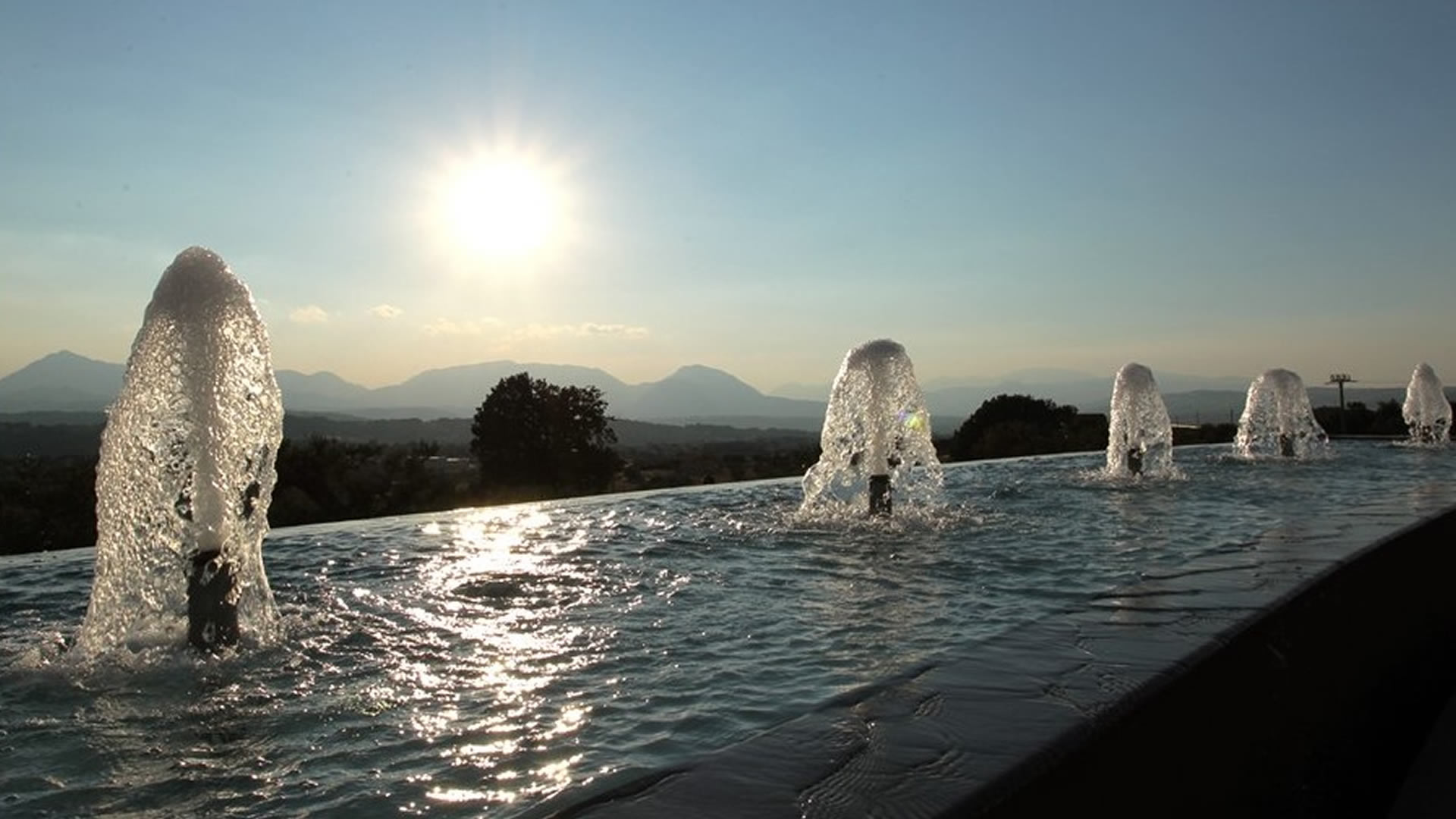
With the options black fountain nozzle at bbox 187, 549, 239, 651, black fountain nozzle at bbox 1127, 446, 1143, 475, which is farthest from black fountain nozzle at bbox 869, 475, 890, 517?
black fountain nozzle at bbox 187, 549, 239, 651

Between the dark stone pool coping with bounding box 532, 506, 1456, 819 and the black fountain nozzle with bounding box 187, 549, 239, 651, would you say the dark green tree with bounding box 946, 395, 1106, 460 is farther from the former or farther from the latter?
the black fountain nozzle with bounding box 187, 549, 239, 651

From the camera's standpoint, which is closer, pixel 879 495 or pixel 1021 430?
pixel 879 495

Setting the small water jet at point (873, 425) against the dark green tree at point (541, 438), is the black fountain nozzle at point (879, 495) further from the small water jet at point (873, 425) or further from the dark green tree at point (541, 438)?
the dark green tree at point (541, 438)

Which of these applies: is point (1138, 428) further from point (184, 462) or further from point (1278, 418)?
point (184, 462)

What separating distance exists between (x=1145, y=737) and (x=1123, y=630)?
3.20 ft

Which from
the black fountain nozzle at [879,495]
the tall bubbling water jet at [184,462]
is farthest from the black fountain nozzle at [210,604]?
the black fountain nozzle at [879,495]

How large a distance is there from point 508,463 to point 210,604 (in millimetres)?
18711

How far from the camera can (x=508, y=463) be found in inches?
920

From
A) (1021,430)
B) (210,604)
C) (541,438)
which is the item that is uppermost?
(1021,430)

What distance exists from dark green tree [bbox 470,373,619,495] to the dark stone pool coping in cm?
1854

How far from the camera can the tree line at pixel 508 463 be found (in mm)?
14005

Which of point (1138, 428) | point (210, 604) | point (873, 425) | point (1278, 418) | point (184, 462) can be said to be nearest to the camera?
point (210, 604)

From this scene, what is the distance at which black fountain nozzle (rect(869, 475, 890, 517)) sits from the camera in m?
9.62

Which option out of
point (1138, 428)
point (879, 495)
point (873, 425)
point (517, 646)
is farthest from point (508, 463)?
point (517, 646)
